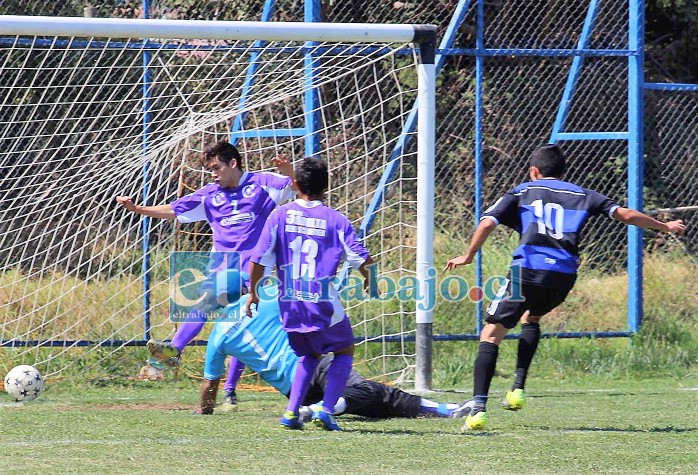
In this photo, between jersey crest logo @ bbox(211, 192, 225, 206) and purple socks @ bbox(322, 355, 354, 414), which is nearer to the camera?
purple socks @ bbox(322, 355, 354, 414)

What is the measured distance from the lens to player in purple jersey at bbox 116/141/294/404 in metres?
7.55

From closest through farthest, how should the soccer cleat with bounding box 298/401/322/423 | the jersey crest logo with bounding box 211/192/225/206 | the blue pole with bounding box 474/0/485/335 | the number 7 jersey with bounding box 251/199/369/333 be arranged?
the number 7 jersey with bounding box 251/199/369/333 → the soccer cleat with bounding box 298/401/322/423 → the jersey crest logo with bounding box 211/192/225/206 → the blue pole with bounding box 474/0/485/335

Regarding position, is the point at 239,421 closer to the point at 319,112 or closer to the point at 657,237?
the point at 319,112

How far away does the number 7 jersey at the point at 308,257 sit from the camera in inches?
239

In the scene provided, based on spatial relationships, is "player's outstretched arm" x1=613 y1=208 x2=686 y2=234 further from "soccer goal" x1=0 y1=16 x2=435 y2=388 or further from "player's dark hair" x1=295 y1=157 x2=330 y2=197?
"soccer goal" x1=0 y1=16 x2=435 y2=388

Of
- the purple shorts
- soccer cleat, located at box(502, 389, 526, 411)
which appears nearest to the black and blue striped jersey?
soccer cleat, located at box(502, 389, 526, 411)

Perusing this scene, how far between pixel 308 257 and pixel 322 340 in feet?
1.53

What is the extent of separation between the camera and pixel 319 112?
29.2 feet

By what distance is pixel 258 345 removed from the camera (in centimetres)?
669

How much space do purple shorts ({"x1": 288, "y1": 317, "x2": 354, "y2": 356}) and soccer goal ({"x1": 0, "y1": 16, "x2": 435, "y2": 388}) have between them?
6.64 ft

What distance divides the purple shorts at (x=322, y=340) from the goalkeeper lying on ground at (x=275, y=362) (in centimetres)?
52

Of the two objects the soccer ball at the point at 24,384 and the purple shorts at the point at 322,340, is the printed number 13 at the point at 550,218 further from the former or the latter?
the soccer ball at the point at 24,384

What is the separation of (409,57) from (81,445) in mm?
4511

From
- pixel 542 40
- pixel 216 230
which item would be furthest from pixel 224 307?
pixel 542 40
